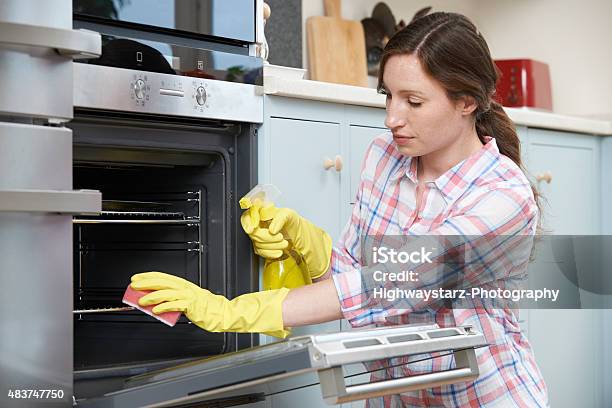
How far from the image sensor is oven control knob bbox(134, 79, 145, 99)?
1842 millimetres

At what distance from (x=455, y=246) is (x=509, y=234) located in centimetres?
12

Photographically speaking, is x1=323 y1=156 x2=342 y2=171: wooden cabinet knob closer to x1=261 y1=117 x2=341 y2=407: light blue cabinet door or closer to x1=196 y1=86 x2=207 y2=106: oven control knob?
Answer: x1=261 y1=117 x2=341 y2=407: light blue cabinet door

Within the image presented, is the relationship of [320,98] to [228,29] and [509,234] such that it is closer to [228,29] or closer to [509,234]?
[228,29]

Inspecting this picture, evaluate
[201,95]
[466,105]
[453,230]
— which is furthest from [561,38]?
[453,230]

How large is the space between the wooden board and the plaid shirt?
1.33 metres

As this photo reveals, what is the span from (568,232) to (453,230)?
1683 millimetres

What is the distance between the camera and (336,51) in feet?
11.1

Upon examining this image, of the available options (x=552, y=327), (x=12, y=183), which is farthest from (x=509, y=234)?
(x=552, y=327)

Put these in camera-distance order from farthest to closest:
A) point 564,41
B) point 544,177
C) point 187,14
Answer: point 564,41 → point 544,177 → point 187,14

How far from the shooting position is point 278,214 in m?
2.00

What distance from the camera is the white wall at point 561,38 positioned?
393 cm

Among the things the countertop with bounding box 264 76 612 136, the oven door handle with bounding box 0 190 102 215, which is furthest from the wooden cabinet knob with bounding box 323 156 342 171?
the oven door handle with bounding box 0 190 102 215

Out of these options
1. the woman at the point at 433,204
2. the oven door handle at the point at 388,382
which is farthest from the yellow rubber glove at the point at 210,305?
the oven door handle at the point at 388,382

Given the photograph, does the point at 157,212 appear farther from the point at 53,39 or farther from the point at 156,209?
the point at 53,39
